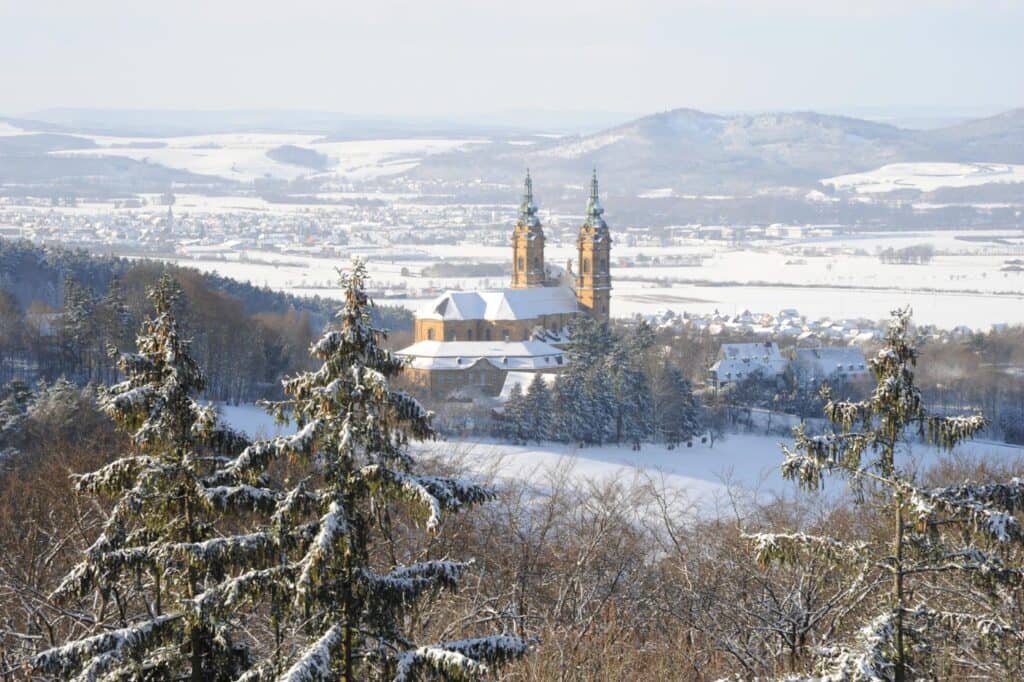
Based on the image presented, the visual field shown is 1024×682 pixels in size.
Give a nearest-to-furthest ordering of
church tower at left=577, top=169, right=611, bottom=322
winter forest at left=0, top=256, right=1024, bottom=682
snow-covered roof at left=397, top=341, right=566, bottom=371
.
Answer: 1. winter forest at left=0, top=256, right=1024, bottom=682
2. snow-covered roof at left=397, top=341, right=566, bottom=371
3. church tower at left=577, top=169, right=611, bottom=322

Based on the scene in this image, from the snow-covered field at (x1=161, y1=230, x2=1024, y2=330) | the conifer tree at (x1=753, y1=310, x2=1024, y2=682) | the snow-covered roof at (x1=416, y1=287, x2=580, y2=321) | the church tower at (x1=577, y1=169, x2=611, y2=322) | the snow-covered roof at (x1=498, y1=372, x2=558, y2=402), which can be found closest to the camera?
the conifer tree at (x1=753, y1=310, x2=1024, y2=682)

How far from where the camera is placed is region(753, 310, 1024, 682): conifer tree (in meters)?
9.64

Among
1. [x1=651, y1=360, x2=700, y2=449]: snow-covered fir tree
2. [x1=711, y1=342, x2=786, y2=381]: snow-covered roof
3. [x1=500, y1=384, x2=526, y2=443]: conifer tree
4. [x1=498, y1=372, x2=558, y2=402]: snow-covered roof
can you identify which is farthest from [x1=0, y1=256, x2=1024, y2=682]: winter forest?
[x1=711, y1=342, x2=786, y2=381]: snow-covered roof

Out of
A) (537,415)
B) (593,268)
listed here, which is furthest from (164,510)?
(593,268)

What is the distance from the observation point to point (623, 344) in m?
66.5

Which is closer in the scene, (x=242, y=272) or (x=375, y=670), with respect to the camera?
(x=375, y=670)

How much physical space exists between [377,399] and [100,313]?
4921 centimetres

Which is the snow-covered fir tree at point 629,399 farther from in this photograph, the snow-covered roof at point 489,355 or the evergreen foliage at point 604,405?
the snow-covered roof at point 489,355

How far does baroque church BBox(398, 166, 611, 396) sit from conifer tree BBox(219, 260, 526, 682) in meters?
56.7

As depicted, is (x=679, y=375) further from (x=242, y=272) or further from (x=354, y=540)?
(x=242, y=272)

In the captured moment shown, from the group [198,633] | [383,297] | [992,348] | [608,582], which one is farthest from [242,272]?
[198,633]

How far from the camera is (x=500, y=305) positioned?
8019 centimetres

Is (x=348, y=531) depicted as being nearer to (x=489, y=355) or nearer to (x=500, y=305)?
(x=489, y=355)

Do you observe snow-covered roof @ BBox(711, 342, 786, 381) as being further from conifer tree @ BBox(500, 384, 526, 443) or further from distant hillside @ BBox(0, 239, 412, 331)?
distant hillside @ BBox(0, 239, 412, 331)
